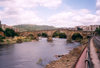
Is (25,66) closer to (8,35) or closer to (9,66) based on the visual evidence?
(9,66)

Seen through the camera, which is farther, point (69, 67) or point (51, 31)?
point (51, 31)

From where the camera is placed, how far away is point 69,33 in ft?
251

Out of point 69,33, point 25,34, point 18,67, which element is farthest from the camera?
point 25,34

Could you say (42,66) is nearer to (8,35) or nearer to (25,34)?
(8,35)

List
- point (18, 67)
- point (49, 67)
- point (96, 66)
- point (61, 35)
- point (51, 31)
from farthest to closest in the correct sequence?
point (61, 35), point (51, 31), point (18, 67), point (49, 67), point (96, 66)

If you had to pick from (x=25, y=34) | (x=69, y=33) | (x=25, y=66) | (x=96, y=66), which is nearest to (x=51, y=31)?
(x=69, y=33)

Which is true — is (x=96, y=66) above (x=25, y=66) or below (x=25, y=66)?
above

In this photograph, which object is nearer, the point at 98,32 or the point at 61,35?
the point at 98,32

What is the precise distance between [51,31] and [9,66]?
206 ft

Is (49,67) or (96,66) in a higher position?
(96,66)

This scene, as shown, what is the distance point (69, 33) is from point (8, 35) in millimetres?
34364

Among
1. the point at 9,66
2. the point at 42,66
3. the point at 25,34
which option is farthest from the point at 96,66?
the point at 25,34

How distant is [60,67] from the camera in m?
17.6

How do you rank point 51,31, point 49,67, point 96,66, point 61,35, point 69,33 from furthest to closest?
1. point 61,35
2. point 51,31
3. point 69,33
4. point 49,67
5. point 96,66
